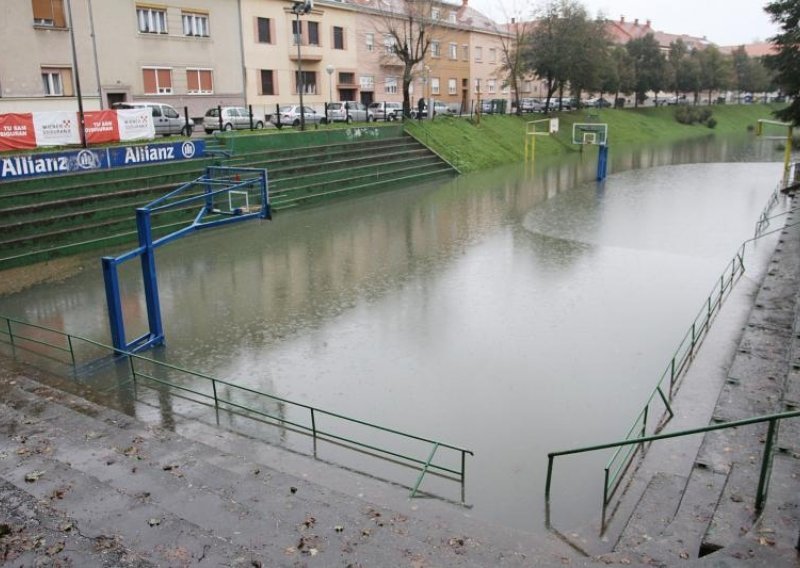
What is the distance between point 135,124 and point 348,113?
1400 cm

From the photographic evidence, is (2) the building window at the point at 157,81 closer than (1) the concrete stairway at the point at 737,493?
No

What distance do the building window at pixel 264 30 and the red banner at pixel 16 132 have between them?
2062 cm

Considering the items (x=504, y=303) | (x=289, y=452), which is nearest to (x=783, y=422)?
(x=289, y=452)

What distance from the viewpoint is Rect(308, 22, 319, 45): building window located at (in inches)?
1697

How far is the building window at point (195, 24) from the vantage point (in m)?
35.9

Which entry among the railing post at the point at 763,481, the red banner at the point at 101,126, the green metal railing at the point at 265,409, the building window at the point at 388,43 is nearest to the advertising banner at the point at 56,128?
the red banner at the point at 101,126

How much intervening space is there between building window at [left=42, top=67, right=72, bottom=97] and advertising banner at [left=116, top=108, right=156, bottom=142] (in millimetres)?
8506

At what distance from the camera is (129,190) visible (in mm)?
21844

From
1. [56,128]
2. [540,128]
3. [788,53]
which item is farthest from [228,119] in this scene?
[540,128]

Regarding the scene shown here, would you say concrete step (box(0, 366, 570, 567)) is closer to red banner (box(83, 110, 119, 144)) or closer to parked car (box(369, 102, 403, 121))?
red banner (box(83, 110, 119, 144))

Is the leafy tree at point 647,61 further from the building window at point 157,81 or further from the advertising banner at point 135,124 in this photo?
the advertising banner at point 135,124

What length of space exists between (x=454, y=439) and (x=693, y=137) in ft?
205

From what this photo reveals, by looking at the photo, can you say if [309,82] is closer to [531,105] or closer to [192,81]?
[192,81]

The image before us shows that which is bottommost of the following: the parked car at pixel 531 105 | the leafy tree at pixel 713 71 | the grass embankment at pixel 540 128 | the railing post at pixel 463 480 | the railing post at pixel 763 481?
the railing post at pixel 463 480
